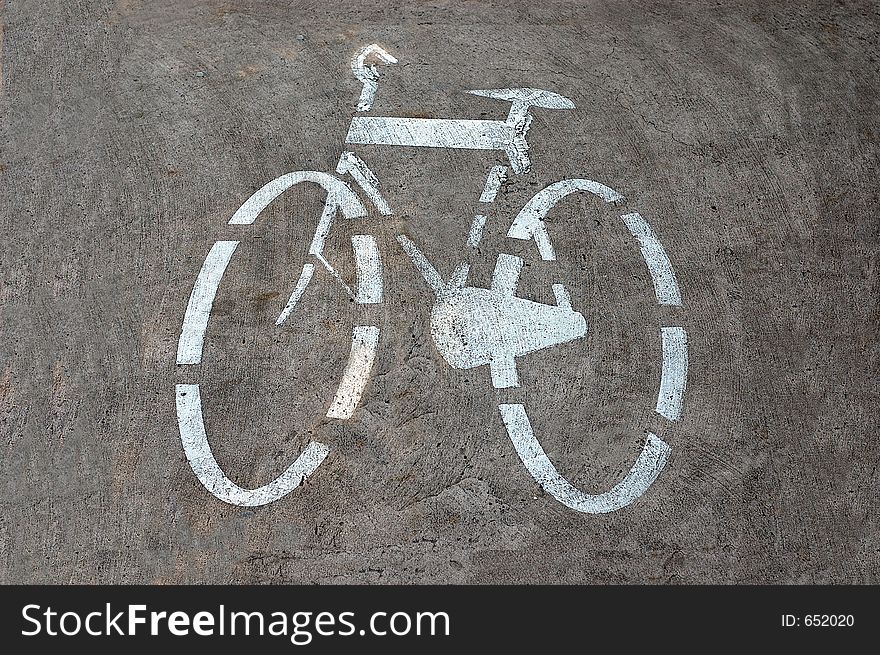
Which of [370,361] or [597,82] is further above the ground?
[597,82]

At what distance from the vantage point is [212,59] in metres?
5.03

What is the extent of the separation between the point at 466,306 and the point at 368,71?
1.93 metres

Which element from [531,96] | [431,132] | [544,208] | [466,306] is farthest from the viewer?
[531,96]

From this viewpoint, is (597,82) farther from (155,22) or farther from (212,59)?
(155,22)

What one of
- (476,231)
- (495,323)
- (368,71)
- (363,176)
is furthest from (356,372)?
(368,71)

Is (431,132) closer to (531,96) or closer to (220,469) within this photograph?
(531,96)

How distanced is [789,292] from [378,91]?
297 cm

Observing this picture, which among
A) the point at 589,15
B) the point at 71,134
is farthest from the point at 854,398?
the point at 71,134

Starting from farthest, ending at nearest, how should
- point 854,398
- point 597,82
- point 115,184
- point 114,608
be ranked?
1. point 597,82
2. point 115,184
3. point 854,398
4. point 114,608

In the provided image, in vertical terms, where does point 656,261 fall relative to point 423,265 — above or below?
above

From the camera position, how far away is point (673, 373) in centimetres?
414

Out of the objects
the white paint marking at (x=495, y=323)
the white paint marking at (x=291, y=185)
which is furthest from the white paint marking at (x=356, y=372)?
the white paint marking at (x=291, y=185)

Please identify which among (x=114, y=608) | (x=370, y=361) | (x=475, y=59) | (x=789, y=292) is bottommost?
(x=114, y=608)

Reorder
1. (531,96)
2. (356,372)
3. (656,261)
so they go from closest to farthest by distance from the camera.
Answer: (356,372)
(656,261)
(531,96)
